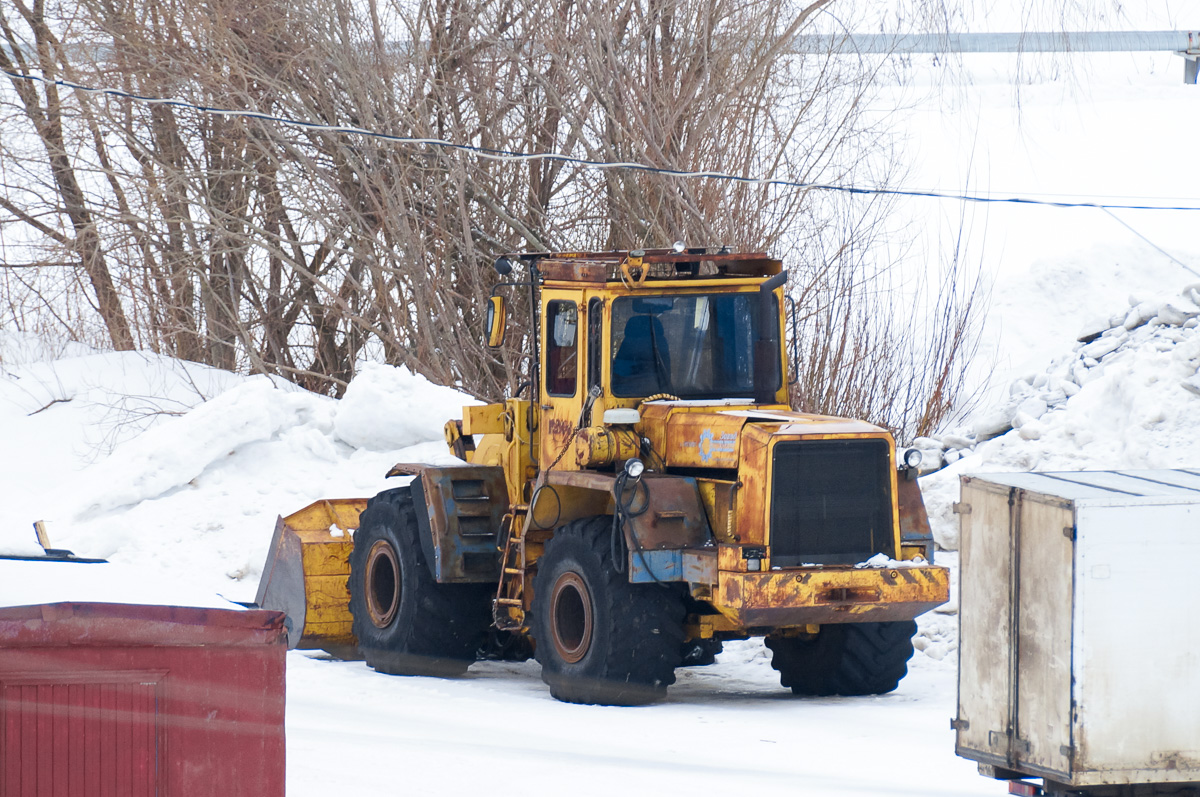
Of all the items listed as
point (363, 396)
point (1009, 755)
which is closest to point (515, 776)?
point (1009, 755)

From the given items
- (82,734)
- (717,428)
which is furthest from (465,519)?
(82,734)

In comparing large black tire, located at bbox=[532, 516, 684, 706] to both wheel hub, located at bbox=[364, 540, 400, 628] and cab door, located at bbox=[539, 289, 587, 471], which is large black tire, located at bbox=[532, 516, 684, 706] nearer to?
cab door, located at bbox=[539, 289, 587, 471]

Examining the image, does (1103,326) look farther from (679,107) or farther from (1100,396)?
(679,107)

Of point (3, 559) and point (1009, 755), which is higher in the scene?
point (3, 559)

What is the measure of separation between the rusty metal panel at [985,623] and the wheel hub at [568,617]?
3.22 meters

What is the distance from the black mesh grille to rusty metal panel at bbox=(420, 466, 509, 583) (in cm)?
231

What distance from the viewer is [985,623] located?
6094mm

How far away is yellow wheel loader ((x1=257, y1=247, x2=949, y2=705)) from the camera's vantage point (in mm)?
8688

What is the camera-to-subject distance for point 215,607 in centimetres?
487

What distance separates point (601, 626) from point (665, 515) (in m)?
0.72

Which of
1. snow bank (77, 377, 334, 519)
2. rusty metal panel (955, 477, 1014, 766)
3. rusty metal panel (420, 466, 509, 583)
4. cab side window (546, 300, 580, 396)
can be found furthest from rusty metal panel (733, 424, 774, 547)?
snow bank (77, 377, 334, 519)

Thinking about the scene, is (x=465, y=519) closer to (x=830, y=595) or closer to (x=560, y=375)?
(x=560, y=375)

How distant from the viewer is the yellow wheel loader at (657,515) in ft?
28.5

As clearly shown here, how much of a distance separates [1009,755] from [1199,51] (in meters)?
8.59
